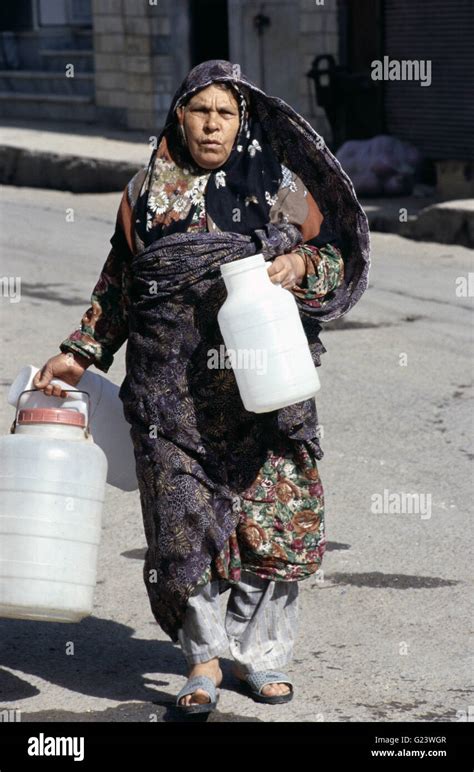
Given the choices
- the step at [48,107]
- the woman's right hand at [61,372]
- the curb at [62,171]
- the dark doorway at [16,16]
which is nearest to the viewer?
the woman's right hand at [61,372]

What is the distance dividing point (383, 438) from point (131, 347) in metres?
2.81

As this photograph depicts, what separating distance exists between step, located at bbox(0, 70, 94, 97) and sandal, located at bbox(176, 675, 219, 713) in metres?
18.2

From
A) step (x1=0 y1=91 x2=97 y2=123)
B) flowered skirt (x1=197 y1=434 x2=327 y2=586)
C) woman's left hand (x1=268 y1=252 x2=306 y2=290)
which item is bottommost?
flowered skirt (x1=197 y1=434 x2=327 y2=586)

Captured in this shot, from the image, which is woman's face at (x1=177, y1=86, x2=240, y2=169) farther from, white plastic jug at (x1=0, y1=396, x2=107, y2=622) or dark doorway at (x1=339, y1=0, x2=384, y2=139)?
dark doorway at (x1=339, y1=0, x2=384, y2=139)

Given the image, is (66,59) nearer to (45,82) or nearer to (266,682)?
(45,82)

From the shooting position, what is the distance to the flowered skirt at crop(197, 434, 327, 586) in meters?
3.68

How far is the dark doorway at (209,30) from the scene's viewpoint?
19188 millimetres

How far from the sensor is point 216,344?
3.62 metres

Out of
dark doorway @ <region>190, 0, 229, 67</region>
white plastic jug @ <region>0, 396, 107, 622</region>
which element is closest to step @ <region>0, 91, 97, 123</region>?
dark doorway @ <region>190, 0, 229, 67</region>

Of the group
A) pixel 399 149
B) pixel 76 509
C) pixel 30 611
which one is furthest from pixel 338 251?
pixel 399 149

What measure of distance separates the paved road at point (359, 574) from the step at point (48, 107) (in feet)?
41.8

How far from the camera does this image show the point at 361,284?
12.4 ft

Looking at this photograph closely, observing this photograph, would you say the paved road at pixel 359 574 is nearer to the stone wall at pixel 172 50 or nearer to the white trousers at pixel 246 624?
the white trousers at pixel 246 624

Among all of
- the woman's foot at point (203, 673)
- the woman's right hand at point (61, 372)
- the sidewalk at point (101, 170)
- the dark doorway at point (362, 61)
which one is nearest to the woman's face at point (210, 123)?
the woman's right hand at point (61, 372)
